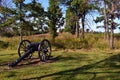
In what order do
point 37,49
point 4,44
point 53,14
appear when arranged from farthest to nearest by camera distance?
point 53,14
point 4,44
point 37,49

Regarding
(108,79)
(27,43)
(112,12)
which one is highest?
(112,12)

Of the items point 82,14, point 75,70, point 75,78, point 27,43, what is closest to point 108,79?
point 75,78

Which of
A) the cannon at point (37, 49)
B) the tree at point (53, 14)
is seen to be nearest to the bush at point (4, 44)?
the cannon at point (37, 49)

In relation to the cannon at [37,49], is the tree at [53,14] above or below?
above

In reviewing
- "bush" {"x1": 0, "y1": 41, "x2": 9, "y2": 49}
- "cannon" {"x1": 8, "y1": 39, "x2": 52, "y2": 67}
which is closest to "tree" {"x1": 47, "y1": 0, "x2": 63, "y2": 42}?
"bush" {"x1": 0, "y1": 41, "x2": 9, "y2": 49}

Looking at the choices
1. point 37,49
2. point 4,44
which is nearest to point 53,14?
point 4,44

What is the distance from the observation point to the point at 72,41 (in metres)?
25.8

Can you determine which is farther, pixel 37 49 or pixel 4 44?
pixel 4 44

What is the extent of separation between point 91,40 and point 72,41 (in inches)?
69.2

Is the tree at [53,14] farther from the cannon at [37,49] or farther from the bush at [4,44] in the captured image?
the cannon at [37,49]

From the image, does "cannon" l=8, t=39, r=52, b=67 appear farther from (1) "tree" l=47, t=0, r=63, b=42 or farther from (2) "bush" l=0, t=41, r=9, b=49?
(1) "tree" l=47, t=0, r=63, b=42

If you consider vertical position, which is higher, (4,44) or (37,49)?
(37,49)

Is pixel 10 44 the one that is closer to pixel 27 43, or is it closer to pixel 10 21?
pixel 10 21

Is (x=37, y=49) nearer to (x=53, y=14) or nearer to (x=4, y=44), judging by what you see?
(x=4, y=44)
